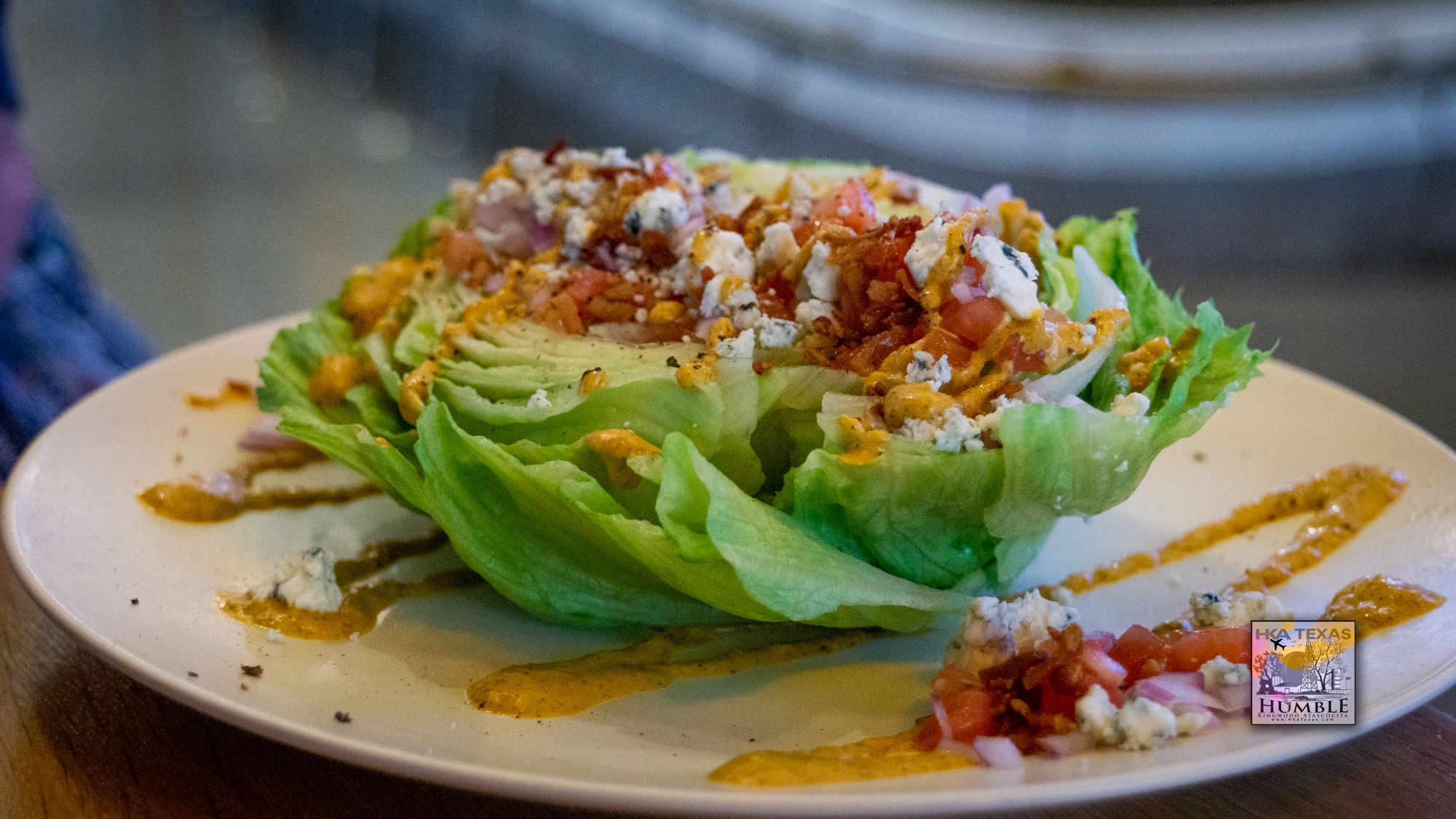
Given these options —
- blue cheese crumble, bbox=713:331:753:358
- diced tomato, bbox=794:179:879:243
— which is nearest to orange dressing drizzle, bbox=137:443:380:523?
blue cheese crumble, bbox=713:331:753:358

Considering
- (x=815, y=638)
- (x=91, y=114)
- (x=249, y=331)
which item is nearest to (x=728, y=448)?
(x=815, y=638)

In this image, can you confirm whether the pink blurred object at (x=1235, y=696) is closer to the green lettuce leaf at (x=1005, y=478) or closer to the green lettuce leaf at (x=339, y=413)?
the green lettuce leaf at (x=1005, y=478)

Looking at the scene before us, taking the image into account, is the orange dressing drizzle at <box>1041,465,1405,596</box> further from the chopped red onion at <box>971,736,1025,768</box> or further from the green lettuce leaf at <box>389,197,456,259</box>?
the green lettuce leaf at <box>389,197,456,259</box>

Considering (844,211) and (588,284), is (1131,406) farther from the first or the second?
(588,284)

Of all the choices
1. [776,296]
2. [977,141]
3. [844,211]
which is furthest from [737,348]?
[977,141]

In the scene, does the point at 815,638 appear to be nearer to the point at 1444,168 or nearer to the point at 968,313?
the point at 968,313
